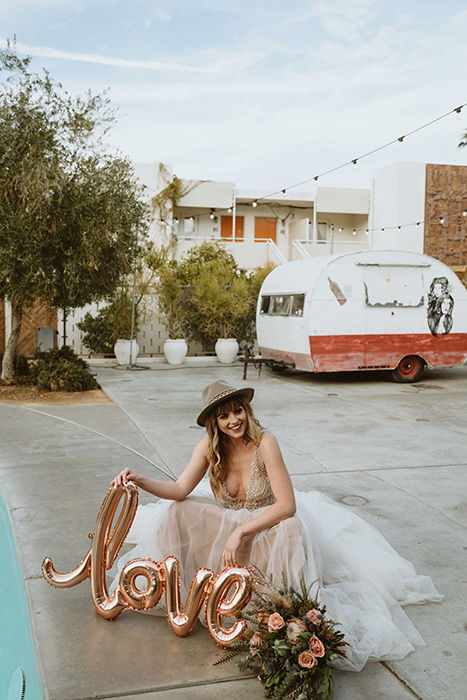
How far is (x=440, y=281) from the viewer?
46.4ft

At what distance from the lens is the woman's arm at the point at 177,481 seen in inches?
131

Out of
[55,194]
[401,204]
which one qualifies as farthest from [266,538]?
[401,204]

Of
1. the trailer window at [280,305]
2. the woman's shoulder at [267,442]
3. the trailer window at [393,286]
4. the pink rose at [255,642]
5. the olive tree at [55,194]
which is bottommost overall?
the pink rose at [255,642]

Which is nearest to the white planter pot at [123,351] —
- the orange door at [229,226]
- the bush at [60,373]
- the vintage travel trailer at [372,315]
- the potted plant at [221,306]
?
the potted plant at [221,306]

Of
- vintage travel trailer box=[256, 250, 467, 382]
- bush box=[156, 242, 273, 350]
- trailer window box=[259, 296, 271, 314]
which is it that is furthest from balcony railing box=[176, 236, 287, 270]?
vintage travel trailer box=[256, 250, 467, 382]

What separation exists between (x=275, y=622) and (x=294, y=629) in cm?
8

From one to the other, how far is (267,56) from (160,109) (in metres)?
5.14

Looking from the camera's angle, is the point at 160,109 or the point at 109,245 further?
the point at 160,109

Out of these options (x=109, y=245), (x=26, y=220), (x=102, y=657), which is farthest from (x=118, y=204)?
(x=102, y=657)

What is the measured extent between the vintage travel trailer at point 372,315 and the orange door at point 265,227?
17.0 meters

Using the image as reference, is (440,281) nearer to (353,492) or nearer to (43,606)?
(353,492)

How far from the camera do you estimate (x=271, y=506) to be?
3.33 m

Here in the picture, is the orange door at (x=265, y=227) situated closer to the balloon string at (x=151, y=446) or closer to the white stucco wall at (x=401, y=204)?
the white stucco wall at (x=401, y=204)

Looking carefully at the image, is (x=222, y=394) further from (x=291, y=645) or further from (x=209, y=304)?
(x=209, y=304)
